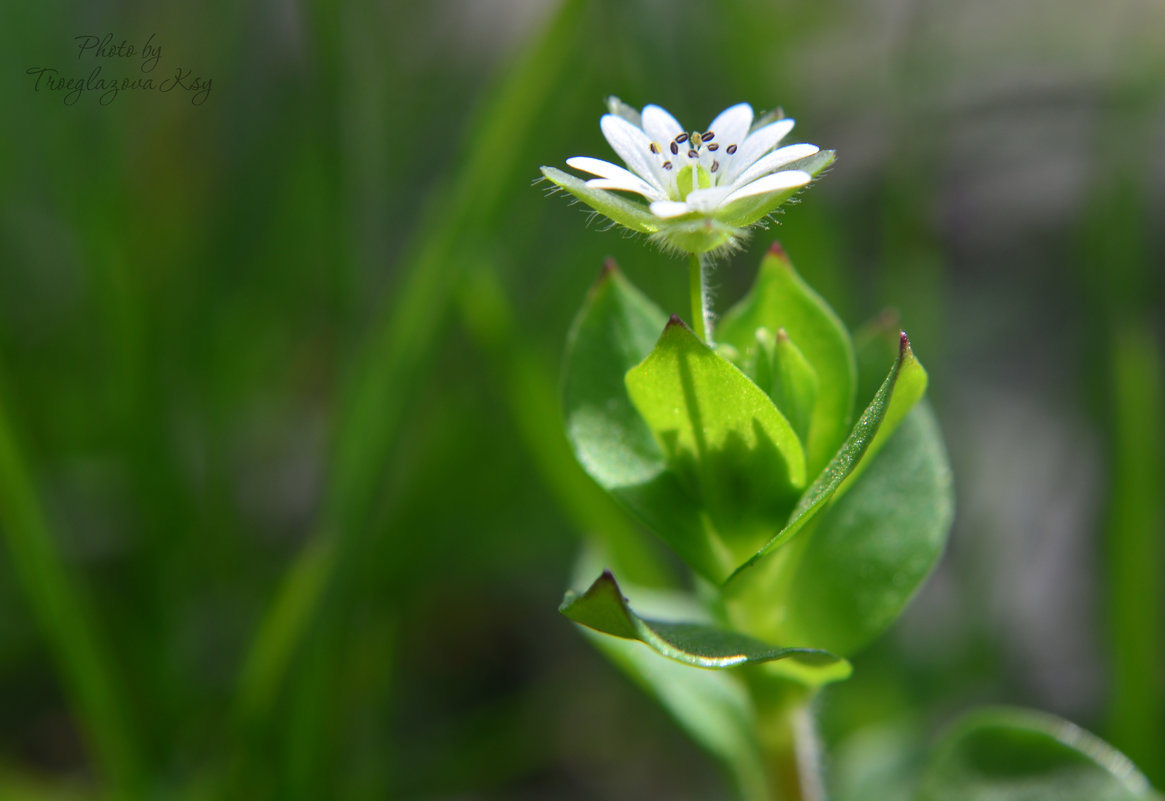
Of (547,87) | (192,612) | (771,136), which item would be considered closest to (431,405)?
(192,612)

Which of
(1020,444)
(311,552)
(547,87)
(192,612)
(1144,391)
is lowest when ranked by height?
(192,612)

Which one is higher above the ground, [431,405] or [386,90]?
[386,90]

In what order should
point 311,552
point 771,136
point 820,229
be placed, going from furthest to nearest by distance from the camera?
point 820,229, point 311,552, point 771,136

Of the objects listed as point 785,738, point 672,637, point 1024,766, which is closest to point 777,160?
point 672,637

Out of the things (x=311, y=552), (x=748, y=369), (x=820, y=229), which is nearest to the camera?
(x=748, y=369)

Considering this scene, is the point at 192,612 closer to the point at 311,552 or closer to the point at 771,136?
the point at 311,552

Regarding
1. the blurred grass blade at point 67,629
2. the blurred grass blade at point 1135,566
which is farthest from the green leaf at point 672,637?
the blurred grass blade at point 67,629

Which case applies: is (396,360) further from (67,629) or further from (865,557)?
(865,557)

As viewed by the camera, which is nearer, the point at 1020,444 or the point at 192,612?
the point at 192,612
